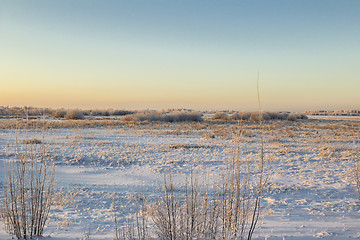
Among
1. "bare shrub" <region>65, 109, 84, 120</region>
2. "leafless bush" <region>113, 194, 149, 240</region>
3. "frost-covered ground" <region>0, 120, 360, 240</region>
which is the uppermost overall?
"bare shrub" <region>65, 109, 84, 120</region>

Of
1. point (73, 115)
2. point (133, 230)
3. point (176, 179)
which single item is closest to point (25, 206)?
point (133, 230)

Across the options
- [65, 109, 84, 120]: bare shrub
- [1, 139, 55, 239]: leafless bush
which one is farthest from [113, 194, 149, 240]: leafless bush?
[65, 109, 84, 120]: bare shrub

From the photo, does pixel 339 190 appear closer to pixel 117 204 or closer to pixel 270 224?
pixel 270 224

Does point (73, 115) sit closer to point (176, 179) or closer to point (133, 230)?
point (176, 179)

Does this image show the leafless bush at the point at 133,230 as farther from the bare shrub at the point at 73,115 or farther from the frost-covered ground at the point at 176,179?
the bare shrub at the point at 73,115

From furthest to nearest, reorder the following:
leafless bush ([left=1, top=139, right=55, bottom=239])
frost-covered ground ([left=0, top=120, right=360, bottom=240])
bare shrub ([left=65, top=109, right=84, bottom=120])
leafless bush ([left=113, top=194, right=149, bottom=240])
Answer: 1. bare shrub ([left=65, top=109, right=84, bottom=120])
2. frost-covered ground ([left=0, top=120, right=360, bottom=240])
3. leafless bush ([left=1, top=139, right=55, bottom=239])
4. leafless bush ([left=113, top=194, right=149, bottom=240])

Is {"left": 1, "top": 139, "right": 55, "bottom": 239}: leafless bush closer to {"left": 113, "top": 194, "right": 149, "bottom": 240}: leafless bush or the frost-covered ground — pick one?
the frost-covered ground

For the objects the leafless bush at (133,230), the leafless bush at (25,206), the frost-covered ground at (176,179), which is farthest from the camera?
the frost-covered ground at (176,179)

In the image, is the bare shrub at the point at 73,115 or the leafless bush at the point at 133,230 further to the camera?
the bare shrub at the point at 73,115

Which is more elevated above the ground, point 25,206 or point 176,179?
point 25,206

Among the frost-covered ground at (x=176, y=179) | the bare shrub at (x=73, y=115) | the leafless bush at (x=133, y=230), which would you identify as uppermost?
the bare shrub at (x=73, y=115)

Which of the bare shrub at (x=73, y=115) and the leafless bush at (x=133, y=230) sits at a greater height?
the bare shrub at (x=73, y=115)

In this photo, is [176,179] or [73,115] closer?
[176,179]

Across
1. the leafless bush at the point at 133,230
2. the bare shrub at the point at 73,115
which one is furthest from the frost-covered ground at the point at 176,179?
the bare shrub at the point at 73,115
